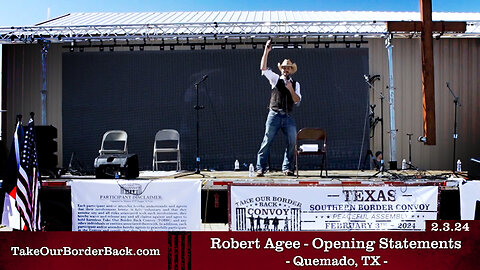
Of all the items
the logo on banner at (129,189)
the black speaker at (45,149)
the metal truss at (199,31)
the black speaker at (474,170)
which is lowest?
the logo on banner at (129,189)

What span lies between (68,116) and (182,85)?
258 cm

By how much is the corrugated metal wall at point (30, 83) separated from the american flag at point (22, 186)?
4548 mm

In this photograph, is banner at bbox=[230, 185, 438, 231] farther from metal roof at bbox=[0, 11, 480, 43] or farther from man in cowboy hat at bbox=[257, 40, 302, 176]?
metal roof at bbox=[0, 11, 480, 43]

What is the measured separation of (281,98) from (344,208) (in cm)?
197

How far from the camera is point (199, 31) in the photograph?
7605 mm

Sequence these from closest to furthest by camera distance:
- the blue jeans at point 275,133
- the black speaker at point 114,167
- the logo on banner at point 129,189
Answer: the logo on banner at point 129,189
the black speaker at point 114,167
the blue jeans at point 275,133

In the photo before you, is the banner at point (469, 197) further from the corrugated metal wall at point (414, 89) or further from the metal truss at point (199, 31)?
the corrugated metal wall at point (414, 89)

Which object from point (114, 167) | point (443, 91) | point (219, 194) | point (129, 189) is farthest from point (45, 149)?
point (443, 91)

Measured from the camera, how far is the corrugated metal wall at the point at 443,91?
26.9 ft

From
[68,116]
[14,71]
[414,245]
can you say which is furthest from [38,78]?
[414,245]

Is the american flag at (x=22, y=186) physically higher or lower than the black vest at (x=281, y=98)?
lower

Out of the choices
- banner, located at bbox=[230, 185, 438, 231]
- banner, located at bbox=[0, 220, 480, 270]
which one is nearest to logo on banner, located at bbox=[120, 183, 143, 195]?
banner, located at bbox=[230, 185, 438, 231]

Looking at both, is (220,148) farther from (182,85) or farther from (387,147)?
(387,147)

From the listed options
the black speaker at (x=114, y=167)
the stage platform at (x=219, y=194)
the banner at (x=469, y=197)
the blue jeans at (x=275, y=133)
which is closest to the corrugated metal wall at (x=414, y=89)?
the blue jeans at (x=275, y=133)
